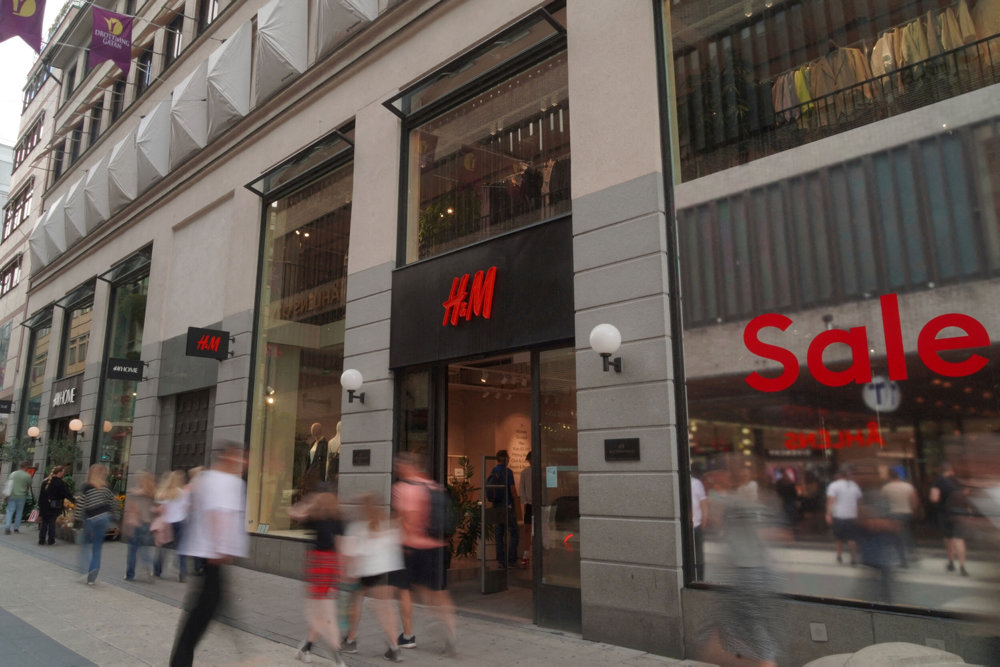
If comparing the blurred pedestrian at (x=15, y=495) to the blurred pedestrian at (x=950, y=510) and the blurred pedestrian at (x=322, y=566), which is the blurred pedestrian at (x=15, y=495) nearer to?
the blurred pedestrian at (x=322, y=566)

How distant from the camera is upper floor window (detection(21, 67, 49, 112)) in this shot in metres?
34.7

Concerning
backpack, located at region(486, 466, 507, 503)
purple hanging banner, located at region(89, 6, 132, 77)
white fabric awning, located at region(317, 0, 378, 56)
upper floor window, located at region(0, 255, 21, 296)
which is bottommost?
backpack, located at region(486, 466, 507, 503)

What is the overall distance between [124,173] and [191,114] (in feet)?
15.4

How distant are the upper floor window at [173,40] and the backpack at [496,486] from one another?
16174 mm

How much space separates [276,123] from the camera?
15.1 metres

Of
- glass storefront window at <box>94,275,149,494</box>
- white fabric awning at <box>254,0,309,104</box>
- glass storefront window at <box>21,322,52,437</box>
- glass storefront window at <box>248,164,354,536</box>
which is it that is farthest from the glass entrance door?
glass storefront window at <box>21,322,52,437</box>

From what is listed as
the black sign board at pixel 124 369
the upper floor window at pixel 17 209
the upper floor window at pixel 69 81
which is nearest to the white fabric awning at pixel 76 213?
the upper floor window at pixel 69 81

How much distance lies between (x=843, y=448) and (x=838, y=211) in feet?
7.38

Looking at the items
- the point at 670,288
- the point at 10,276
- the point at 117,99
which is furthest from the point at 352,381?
the point at 10,276

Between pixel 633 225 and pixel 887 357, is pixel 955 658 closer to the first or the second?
pixel 887 357

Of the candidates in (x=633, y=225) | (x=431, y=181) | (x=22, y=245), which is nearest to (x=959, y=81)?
(x=633, y=225)

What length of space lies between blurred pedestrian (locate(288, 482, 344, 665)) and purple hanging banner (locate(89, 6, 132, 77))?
50.6ft

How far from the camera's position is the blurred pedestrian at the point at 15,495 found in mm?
19141

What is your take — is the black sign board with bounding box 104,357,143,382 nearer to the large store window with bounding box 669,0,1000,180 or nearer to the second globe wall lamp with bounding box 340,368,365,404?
the second globe wall lamp with bounding box 340,368,365,404
